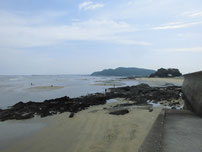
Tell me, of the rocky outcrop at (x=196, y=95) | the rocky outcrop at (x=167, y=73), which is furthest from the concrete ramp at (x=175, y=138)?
the rocky outcrop at (x=167, y=73)

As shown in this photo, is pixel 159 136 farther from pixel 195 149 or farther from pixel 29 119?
pixel 29 119

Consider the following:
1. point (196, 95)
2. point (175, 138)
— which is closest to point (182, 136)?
point (175, 138)

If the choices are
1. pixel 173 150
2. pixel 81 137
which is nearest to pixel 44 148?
pixel 81 137

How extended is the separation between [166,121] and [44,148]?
179 inches

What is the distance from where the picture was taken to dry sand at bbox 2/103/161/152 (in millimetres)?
5465

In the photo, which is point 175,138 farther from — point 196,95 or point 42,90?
point 42,90

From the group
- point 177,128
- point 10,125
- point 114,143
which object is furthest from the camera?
point 10,125

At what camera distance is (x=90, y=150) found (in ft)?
17.1

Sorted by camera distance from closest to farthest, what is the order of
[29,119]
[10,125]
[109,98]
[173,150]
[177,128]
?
[173,150]
[177,128]
[10,125]
[29,119]
[109,98]

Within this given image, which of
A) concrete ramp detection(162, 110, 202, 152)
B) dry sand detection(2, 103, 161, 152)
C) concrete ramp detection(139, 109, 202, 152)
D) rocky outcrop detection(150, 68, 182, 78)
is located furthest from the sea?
rocky outcrop detection(150, 68, 182, 78)

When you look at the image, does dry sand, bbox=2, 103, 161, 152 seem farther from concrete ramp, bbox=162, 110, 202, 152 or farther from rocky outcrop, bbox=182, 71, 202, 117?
rocky outcrop, bbox=182, 71, 202, 117

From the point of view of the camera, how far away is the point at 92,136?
648cm

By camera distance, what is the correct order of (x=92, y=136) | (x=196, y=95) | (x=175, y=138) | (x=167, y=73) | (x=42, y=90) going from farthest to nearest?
(x=167, y=73) → (x=42, y=90) → (x=196, y=95) → (x=92, y=136) → (x=175, y=138)

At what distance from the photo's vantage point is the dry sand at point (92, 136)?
5.46 metres
